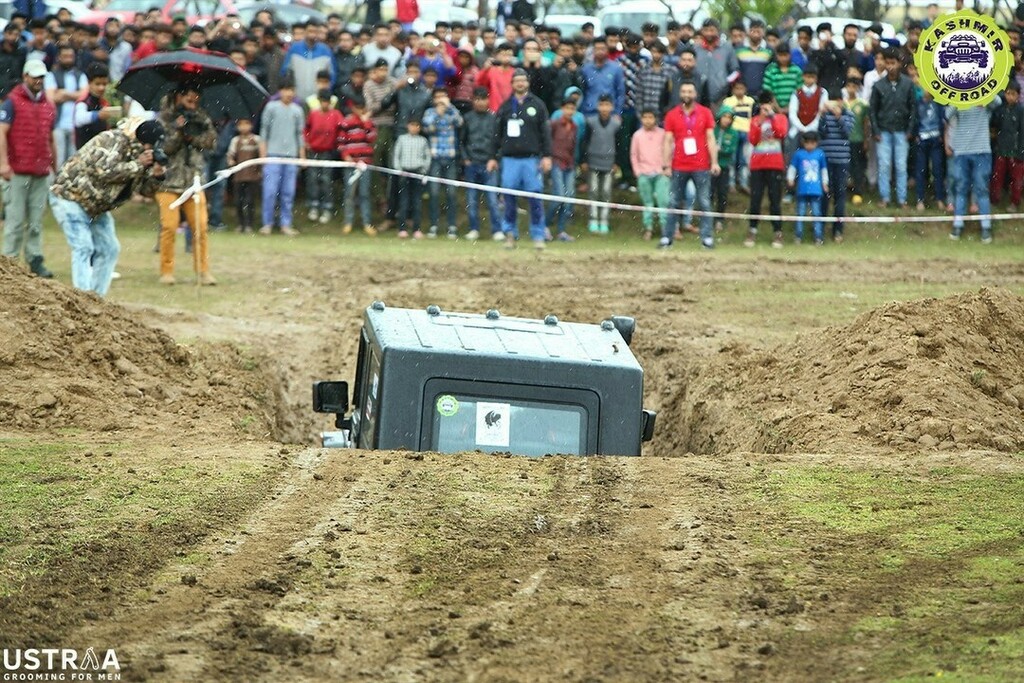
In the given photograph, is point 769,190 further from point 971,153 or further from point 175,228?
point 175,228

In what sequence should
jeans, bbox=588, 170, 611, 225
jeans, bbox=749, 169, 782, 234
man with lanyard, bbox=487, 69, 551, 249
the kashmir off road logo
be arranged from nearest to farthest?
the kashmir off road logo
man with lanyard, bbox=487, 69, 551, 249
jeans, bbox=749, 169, 782, 234
jeans, bbox=588, 170, 611, 225

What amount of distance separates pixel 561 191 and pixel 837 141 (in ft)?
14.6

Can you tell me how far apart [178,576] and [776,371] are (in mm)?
7655

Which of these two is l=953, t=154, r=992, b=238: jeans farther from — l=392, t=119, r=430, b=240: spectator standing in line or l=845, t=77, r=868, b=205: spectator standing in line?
l=392, t=119, r=430, b=240: spectator standing in line

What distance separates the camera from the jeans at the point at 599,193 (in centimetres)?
2478

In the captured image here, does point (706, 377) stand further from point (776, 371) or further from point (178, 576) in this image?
point (178, 576)

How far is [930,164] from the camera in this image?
25.3 metres

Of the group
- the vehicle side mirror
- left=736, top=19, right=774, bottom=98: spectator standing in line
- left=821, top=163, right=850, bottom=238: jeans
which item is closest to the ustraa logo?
the vehicle side mirror

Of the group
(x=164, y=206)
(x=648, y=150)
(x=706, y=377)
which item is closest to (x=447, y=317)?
(x=706, y=377)

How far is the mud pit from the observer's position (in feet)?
20.5

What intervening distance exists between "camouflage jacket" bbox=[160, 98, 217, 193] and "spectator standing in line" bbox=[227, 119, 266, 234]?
4916mm

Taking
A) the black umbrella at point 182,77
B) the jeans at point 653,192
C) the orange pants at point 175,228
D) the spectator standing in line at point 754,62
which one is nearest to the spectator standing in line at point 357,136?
the black umbrella at point 182,77

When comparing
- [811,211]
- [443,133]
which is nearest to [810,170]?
[811,211]

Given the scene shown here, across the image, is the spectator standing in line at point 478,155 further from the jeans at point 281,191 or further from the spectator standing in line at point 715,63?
the jeans at point 281,191
